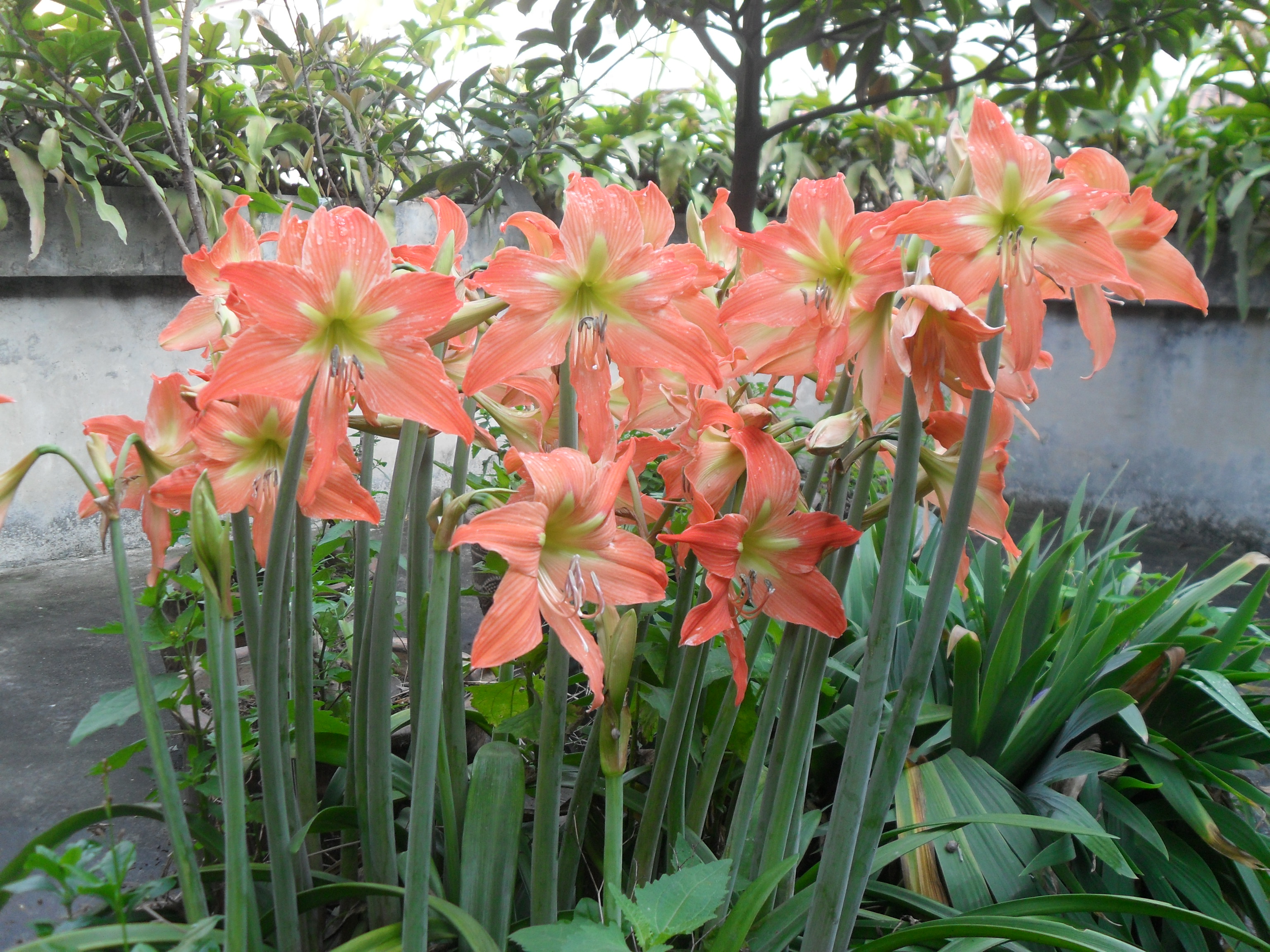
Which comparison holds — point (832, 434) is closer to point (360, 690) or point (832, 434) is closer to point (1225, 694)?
point (360, 690)

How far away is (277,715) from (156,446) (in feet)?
0.87

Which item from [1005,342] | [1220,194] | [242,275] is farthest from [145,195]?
[1220,194]

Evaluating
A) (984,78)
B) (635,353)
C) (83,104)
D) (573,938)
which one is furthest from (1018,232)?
(83,104)

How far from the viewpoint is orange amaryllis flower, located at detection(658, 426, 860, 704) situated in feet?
2.51

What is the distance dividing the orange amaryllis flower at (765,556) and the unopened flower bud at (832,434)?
0.14 ft

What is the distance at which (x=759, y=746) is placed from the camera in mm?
914

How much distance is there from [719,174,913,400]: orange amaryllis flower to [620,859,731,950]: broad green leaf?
0.43m

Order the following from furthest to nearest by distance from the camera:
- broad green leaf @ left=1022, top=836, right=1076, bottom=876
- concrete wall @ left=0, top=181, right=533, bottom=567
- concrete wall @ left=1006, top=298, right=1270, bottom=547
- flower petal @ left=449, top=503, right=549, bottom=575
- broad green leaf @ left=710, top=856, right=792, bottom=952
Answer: concrete wall @ left=1006, top=298, right=1270, bottom=547
concrete wall @ left=0, top=181, right=533, bottom=567
broad green leaf @ left=1022, top=836, right=1076, bottom=876
broad green leaf @ left=710, top=856, right=792, bottom=952
flower petal @ left=449, top=503, right=549, bottom=575

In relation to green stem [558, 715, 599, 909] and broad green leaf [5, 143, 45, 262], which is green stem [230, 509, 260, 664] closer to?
green stem [558, 715, 599, 909]

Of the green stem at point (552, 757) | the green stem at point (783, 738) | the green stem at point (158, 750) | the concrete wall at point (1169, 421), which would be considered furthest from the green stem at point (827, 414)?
the concrete wall at point (1169, 421)

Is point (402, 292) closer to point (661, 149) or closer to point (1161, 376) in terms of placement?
point (661, 149)

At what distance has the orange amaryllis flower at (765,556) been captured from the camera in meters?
0.76

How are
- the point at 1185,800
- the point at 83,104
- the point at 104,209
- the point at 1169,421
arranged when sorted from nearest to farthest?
the point at 1185,800 → the point at 83,104 → the point at 104,209 → the point at 1169,421

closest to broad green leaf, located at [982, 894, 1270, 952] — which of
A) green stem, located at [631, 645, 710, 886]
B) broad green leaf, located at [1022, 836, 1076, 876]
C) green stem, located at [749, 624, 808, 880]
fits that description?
broad green leaf, located at [1022, 836, 1076, 876]
